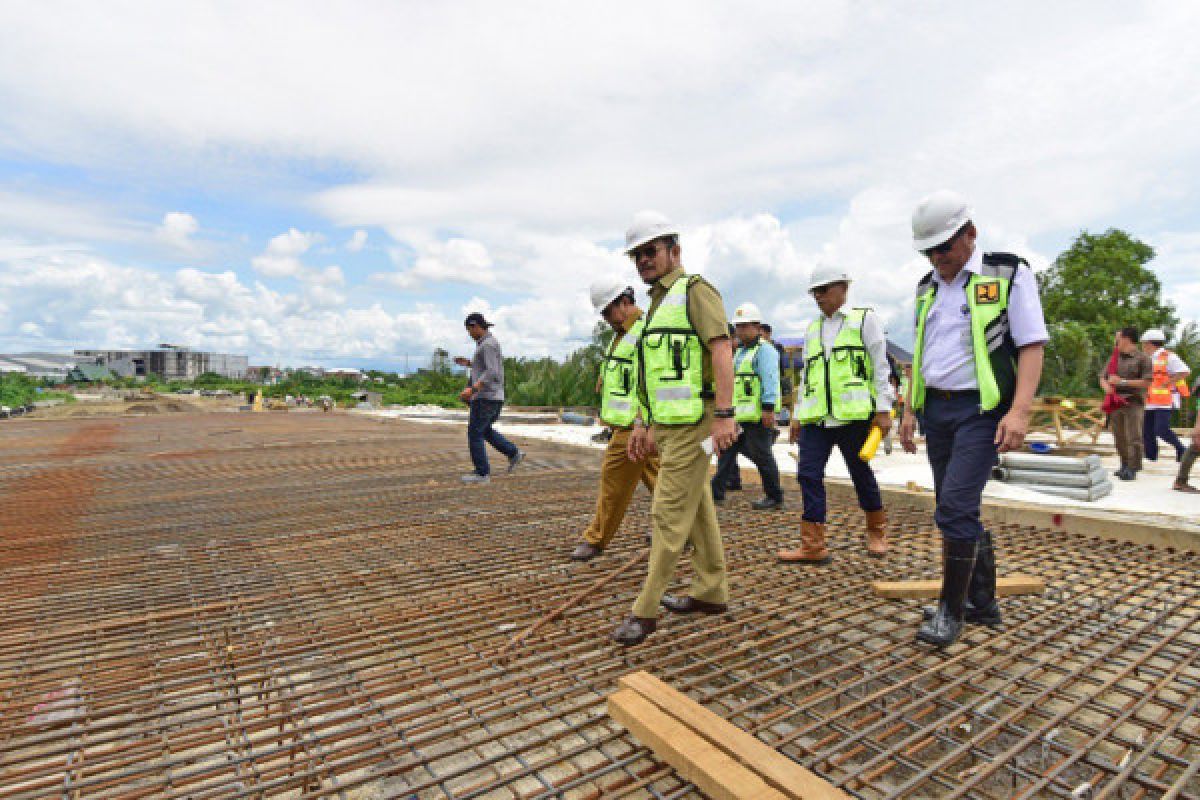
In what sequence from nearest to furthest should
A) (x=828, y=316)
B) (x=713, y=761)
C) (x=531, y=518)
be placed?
(x=713, y=761), (x=828, y=316), (x=531, y=518)

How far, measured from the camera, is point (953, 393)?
2541 millimetres

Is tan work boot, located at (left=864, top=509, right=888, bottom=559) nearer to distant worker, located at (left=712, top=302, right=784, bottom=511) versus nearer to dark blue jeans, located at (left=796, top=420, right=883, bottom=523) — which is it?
dark blue jeans, located at (left=796, top=420, right=883, bottom=523)

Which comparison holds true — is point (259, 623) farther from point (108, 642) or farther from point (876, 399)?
point (876, 399)

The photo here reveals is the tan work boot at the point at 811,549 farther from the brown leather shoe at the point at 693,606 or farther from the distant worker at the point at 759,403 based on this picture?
the distant worker at the point at 759,403

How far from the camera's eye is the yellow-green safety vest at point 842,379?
11.5ft

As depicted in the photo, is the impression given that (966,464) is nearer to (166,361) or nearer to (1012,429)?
(1012,429)

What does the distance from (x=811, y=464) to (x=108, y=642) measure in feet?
10.7

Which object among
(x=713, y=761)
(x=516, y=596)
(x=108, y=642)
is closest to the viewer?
(x=713, y=761)

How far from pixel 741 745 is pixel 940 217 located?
2.00 meters

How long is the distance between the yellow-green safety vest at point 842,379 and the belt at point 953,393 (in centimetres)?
84

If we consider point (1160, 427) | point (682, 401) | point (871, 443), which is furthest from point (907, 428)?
point (1160, 427)

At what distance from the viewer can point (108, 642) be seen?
7.99 ft

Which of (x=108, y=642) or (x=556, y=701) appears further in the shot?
(x=108, y=642)

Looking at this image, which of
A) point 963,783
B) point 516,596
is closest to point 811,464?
point 516,596
